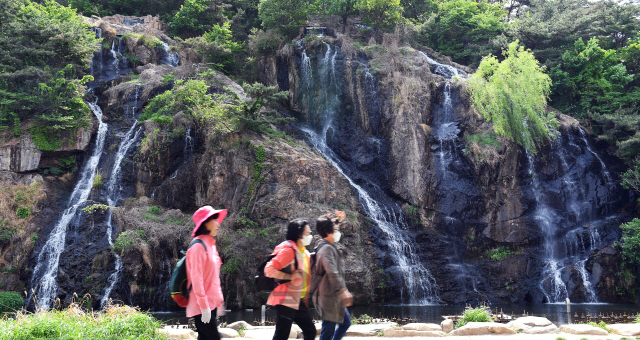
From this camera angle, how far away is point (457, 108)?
24.3 meters

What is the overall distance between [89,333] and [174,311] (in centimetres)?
1148

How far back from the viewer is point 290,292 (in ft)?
16.2

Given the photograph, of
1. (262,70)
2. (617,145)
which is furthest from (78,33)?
(617,145)

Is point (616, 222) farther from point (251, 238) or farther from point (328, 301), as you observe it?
point (328, 301)

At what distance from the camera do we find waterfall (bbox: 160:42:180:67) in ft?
94.4

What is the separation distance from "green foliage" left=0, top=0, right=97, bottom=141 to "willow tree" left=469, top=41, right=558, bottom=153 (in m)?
20.7

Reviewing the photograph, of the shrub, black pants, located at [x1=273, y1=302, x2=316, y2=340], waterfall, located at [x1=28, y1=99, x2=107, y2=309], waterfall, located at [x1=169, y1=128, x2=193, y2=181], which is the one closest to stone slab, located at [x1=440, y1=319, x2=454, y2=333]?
black pants, located at [x1=273, y1=302, x2=316, y2=340]

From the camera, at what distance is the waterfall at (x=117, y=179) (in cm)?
1659

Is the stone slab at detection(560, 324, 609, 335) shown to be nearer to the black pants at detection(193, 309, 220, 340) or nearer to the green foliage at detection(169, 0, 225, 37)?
the black pants at detection(193, 309, 220, 340)

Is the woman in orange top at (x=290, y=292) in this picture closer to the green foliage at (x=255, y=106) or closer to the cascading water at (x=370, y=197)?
the cascading water at (x=370, y=197)

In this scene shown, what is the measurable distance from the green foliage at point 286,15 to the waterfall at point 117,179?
31.7ft

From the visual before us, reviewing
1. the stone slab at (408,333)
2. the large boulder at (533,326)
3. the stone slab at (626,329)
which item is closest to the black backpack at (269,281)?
the stone slab at (408,333)

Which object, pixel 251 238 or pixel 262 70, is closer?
pixel 251 238

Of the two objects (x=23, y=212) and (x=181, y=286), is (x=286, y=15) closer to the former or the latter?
(x=23, y=212)
